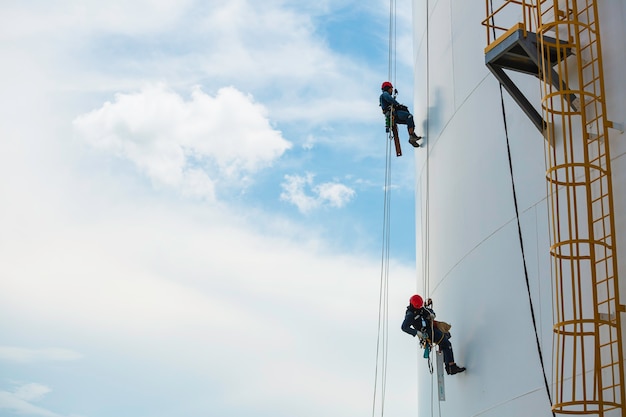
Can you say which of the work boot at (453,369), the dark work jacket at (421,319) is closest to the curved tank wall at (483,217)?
the work boot at (453,369)

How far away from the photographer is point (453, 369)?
11.9 meters

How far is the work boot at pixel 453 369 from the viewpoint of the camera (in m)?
11.8

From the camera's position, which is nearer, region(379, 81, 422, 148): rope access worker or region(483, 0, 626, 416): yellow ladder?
region(483, 0, 626, 416): yellow ladder

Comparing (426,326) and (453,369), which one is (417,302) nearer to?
(426,326)

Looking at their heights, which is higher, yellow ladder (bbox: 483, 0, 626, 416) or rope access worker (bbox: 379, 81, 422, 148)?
rope access worker (bbox: 379, 81, 422, 148)

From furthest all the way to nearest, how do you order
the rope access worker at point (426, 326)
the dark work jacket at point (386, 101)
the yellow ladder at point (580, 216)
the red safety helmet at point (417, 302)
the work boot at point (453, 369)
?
the dark work jacket at point (386, 101) < the red safety helmet at point (417, 302) < the rope access worker at point (426, 326) < the work boot at point (453, 369) < the yellow ladder at point (580, 216)

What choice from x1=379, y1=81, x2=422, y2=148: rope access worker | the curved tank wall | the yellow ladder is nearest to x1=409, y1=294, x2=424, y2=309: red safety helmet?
the curved tank wall

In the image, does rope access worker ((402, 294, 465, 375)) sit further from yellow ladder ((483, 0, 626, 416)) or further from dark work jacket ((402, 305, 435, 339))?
yellow ladder ((483, 0, 626, 416))

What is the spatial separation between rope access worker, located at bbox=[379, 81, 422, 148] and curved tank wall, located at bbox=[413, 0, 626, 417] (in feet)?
0.80

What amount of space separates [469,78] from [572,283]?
491 centimetres

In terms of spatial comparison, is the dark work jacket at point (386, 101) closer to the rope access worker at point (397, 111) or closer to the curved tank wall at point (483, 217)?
the rope access worker at point (397, 111)

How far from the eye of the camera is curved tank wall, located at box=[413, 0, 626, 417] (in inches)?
384

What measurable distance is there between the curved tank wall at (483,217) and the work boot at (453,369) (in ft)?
0.33

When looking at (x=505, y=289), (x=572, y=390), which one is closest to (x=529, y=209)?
(x=505, y=289)
